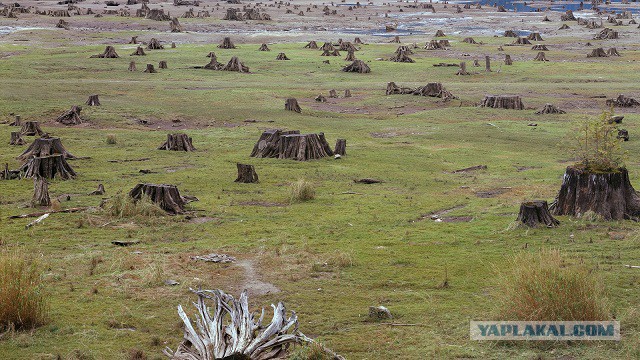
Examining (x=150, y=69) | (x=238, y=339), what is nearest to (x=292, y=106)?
(x=150, y=69)

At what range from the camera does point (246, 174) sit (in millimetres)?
22547

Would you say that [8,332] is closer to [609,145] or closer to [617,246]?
[617,246]

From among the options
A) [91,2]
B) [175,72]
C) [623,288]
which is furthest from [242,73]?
[91,2]

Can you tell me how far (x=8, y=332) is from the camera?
10492 mm

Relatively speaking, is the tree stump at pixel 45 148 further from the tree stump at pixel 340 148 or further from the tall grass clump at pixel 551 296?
the tall grass clump at pixel 551 296

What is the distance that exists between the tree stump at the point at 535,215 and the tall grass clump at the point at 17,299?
8928 mm

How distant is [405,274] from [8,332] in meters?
5.90

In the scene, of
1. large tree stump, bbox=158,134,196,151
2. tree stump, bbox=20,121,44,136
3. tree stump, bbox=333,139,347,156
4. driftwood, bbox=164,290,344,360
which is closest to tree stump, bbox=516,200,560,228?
driftwood, bbox=164,290,344,360

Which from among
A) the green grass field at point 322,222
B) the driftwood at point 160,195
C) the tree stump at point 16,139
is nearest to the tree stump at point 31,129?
the green grass field at point 322,222

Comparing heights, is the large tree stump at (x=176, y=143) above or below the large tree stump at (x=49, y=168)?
below

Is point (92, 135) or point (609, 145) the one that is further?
point (92, 135)

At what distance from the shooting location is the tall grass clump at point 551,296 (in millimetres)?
9812

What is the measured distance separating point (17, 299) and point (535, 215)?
942cm

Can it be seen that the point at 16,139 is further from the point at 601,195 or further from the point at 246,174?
the point at 601,195
